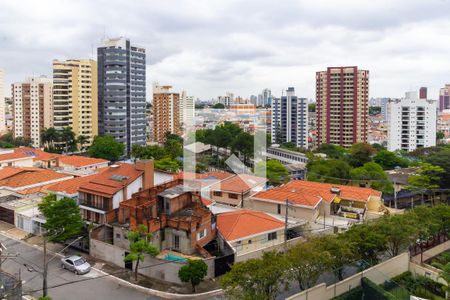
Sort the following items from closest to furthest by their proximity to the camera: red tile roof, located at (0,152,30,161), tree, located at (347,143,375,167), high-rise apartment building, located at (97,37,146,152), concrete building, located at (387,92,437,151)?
1. red tile roof, located at (0,152,30,161)
2. tree, located at (347,143,375,167)
3. concrete building, located at (387,92,437,151)
4. high-rise apartment building, located at (97,37,146,152)

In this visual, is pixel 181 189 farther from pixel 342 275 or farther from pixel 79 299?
pixel 342 275

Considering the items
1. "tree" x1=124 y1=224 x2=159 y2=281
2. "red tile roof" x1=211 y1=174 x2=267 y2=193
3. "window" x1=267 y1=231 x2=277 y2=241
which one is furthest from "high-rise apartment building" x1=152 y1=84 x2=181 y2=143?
"tree" x1=124 y1=224 x2=159 y2=281

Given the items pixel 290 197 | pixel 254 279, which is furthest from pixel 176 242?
pixel 290 197

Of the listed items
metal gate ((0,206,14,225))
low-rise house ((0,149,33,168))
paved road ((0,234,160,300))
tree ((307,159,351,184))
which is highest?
low-rise house ((0,149,33,168))

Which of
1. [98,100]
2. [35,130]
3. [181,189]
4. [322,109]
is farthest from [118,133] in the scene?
[181,189]

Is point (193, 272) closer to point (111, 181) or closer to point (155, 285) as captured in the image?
point (155, 285)

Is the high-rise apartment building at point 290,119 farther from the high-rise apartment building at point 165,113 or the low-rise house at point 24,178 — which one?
the low-rise house at point 24,178

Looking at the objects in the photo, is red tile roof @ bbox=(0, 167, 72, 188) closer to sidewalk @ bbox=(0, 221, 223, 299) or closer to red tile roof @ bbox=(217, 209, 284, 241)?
sidewalk @ bbox=(0, 221, 223, 299)
